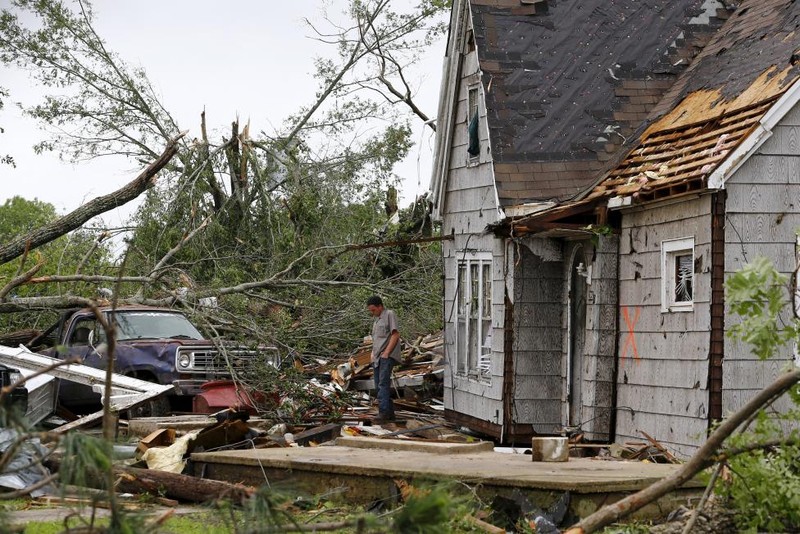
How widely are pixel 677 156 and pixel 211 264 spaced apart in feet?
34.7

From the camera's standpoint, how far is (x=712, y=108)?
13133 mm

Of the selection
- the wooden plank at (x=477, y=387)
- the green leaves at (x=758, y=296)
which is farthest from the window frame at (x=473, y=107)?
the green leaves at (x=758, y=296)

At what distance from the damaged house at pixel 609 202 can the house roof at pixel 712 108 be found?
0.03 m

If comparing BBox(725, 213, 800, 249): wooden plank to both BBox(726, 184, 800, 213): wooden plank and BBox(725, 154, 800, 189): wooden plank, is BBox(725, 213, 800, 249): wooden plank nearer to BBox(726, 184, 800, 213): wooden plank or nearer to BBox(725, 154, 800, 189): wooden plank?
BBox(726, 184, 800, 213): wooden plank

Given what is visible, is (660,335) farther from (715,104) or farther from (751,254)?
(715,104)

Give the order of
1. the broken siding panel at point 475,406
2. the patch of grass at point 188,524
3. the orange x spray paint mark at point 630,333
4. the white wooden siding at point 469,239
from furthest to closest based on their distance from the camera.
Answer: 1. the white wooden siding at point 469,239
2. the broken siding panel at point 475,406
3. the orange x spray paint mark at point 630,333
4. the patch of grass at point 188,524

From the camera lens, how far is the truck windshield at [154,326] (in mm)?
17766

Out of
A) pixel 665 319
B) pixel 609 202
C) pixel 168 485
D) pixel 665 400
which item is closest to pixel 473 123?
pixel 609 202

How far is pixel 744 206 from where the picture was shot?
1156cm

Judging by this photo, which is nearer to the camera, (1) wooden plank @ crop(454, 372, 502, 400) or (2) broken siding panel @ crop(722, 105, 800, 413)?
(2) broken siding panel @ crop(722, 105, 800, 413)

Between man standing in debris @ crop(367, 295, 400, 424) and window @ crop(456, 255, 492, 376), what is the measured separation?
0.95m

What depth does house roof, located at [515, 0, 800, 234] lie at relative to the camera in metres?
11.9

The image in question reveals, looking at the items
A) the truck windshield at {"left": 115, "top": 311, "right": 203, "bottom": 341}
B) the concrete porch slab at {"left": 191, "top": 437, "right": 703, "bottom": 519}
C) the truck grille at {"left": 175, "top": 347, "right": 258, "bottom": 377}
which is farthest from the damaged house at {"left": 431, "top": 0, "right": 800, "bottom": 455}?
the truck windshield at {"left": 115, "top": 311, "right": 203, "bottom": 341}

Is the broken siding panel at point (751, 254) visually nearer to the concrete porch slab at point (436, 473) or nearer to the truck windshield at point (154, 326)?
the concrete porch slab at point (436, 473)
